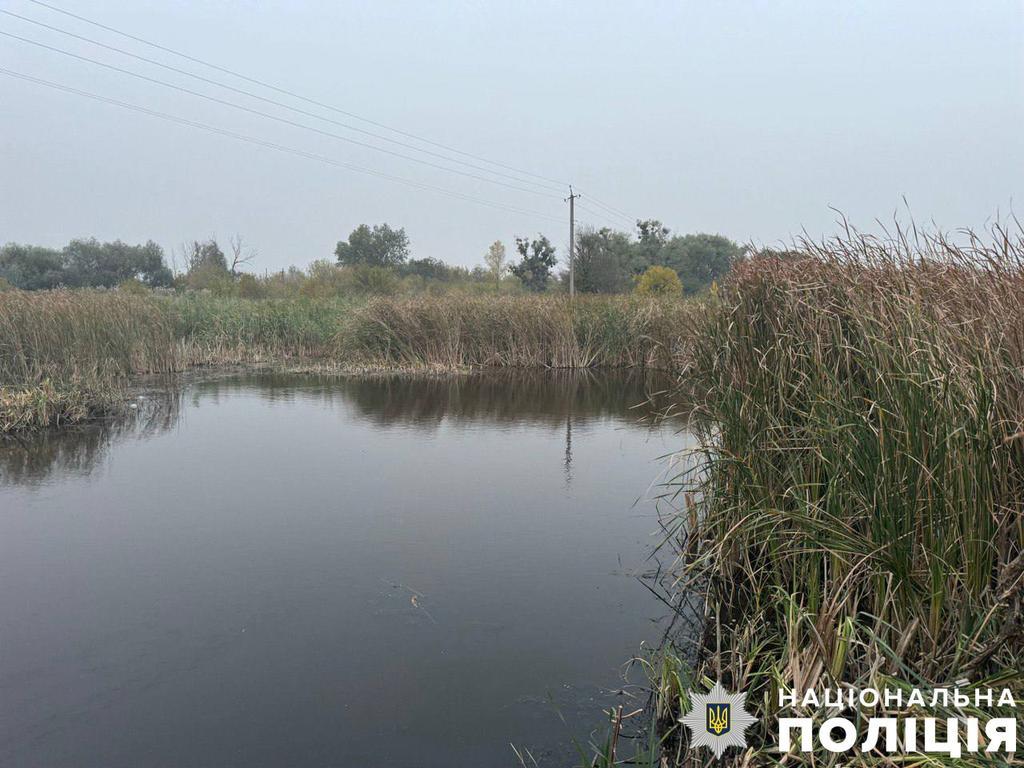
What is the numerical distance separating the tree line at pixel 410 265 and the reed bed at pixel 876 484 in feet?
86.8

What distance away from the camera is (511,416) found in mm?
11203

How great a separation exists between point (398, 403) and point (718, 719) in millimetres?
9746

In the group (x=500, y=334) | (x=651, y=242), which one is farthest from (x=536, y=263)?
(x=500, y=334)

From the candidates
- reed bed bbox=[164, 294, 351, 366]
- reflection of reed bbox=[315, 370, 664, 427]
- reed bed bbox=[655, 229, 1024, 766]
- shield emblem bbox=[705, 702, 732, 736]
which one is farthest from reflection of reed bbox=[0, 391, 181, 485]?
reed bed bbox=[164, 294, 351, 366]

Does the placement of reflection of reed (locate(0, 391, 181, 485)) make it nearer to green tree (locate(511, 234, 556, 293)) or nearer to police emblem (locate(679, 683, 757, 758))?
police emblem (locate(679, 683, 757, 758))

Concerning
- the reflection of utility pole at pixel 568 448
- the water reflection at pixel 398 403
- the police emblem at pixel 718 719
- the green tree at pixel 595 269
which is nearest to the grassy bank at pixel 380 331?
the water reflection at pixel 398 403

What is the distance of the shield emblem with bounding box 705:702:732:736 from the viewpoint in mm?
2988

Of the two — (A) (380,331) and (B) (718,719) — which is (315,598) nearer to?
(B) (718,719)

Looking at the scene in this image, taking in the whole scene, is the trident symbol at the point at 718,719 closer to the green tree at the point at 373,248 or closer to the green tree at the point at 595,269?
the green tree at the point at 595,269

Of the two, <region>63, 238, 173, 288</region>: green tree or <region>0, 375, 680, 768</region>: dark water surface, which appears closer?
<region>0, 375, 680, 768</region>: dark water surface

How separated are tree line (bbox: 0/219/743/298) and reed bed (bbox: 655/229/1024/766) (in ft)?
86.8

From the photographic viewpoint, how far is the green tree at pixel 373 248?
156ft

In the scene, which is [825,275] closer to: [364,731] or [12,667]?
[364,731]

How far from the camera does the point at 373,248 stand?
4794cm
